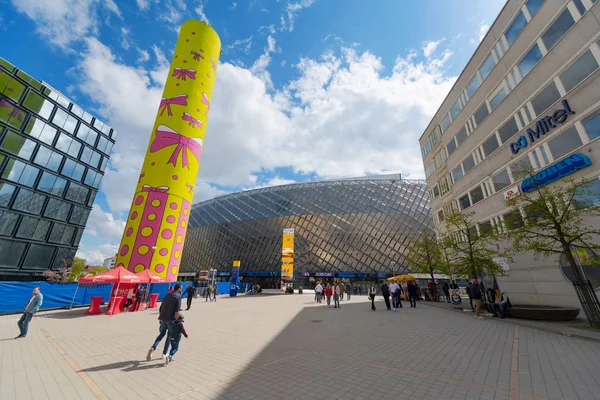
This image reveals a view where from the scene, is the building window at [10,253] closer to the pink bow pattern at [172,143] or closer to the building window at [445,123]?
the pink bow pattern at [172,143]

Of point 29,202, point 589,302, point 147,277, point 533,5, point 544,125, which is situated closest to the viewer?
point 589,302

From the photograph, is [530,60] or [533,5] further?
[530,60]

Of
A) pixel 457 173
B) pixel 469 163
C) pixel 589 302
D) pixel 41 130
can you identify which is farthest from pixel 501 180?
pixel 41 130

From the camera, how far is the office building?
1205cm

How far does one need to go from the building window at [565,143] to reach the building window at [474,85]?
29.5ft

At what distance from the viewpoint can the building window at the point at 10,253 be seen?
26.9m

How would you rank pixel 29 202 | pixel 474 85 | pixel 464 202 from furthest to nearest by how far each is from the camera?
1. pixel 29 202
2. pixel 464 202
3. pixel 474 85

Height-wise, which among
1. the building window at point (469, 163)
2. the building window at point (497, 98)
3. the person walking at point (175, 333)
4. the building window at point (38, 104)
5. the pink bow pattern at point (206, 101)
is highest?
the building window at point (38, 104)

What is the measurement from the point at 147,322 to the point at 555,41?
2627cm

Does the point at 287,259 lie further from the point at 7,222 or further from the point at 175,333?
the point at 7,222

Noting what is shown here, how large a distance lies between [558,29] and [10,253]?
50974 millimetres

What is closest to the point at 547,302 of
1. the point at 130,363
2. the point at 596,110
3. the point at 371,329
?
the point at 596,110

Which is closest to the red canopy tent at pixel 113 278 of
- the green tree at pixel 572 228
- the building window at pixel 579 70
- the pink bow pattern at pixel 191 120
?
the pink bow pattern at pixel 191 120

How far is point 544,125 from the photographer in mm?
13992
